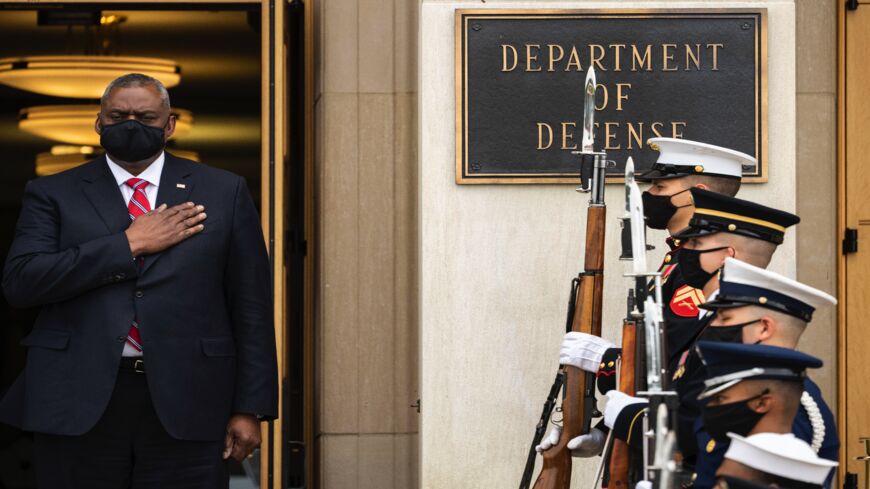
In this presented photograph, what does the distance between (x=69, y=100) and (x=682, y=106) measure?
7.78 m

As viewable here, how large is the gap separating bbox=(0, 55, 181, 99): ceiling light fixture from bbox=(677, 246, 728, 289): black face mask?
6.77 m

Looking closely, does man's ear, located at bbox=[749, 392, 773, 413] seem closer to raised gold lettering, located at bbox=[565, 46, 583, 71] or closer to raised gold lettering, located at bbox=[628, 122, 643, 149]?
raised gold lettering, located at bbox=[628, 122, 643, 149]

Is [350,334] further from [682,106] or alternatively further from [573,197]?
[682,106]

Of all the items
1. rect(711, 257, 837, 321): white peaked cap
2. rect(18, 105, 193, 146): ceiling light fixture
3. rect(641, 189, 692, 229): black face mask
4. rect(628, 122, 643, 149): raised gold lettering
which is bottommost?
rect(711, 257, 837, 321): white peaked cap

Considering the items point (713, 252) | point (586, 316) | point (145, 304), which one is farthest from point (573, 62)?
point (145, 304)

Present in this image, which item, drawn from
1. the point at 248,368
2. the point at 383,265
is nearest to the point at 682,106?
the point at 383,265

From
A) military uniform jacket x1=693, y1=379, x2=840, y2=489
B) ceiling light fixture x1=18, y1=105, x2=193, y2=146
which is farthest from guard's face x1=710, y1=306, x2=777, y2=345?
ceiling light fixture x1=18, y1=105, x2=193, y2=146

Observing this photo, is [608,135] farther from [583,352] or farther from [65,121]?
[65,121]

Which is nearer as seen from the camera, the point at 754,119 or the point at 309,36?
the point at 754,119

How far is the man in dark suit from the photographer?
5285 millimetres

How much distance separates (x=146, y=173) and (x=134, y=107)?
0.25m

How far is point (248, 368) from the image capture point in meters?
5.49

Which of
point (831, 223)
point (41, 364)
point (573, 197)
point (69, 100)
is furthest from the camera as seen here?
point (69, 100)

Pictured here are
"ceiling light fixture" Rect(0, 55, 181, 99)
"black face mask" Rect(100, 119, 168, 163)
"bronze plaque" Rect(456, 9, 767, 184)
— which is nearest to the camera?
"black face mask" Rect(100, 119, 168, 163)
